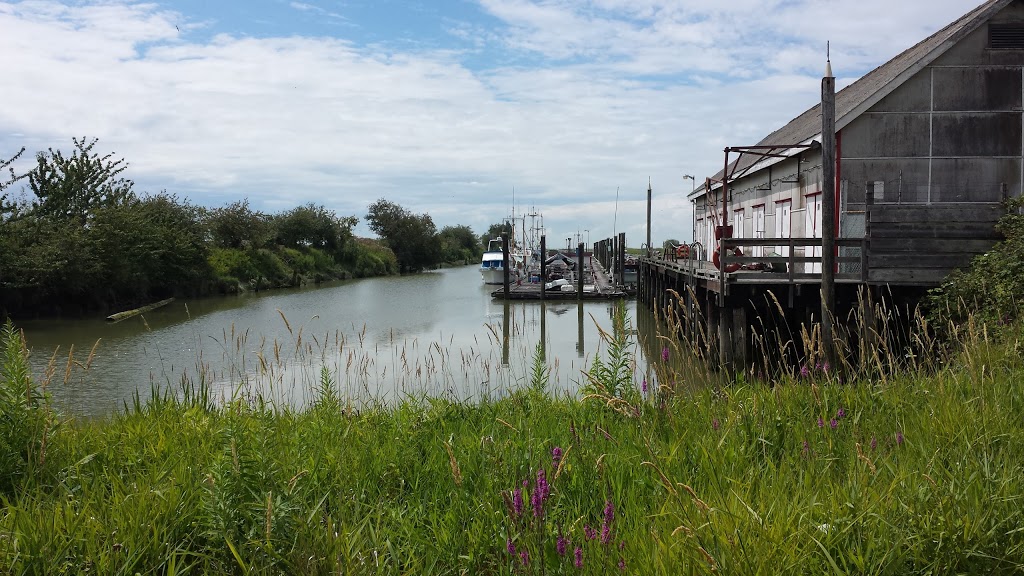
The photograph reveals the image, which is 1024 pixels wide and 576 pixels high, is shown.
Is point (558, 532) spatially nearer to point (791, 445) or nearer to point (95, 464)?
point (791, 445)

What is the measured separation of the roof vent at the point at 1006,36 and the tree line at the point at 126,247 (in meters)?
26.5

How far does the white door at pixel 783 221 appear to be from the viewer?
18.3m

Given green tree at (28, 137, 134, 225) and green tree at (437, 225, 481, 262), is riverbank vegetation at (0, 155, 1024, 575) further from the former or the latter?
green tree at (437, 225, 481, 262)

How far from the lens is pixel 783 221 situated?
18828mm

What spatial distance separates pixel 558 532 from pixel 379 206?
3193 inches

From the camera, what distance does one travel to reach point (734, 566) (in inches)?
98.1

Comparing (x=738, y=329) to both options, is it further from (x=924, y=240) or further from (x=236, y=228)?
(x=236, y=228)

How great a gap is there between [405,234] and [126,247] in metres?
49.5

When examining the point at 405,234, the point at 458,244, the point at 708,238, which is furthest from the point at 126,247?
the point at 458,244

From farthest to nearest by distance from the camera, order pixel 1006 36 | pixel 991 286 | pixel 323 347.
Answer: pixel 323 347
pixel 1006 36
pixel 991 286

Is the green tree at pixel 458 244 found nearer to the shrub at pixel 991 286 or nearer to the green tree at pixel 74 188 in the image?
the green tree at pixel 74 188

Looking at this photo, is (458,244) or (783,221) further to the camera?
(458,244)

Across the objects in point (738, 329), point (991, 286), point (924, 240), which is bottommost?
point (738, 329)

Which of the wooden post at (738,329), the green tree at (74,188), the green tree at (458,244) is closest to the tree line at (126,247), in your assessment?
the green tree at (74,188)
